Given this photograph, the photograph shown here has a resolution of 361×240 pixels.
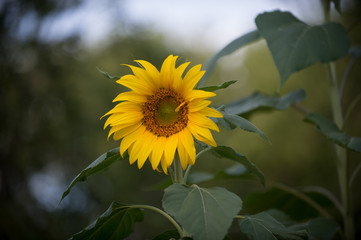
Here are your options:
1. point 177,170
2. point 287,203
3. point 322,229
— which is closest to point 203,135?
point 177,170

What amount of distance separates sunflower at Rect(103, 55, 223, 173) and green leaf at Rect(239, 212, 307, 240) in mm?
214

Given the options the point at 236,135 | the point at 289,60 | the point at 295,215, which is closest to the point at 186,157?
the point at 289,60

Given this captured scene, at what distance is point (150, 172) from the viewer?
6996 millimetres

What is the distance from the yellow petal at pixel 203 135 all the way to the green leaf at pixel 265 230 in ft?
0.73

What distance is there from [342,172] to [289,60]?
54 cm

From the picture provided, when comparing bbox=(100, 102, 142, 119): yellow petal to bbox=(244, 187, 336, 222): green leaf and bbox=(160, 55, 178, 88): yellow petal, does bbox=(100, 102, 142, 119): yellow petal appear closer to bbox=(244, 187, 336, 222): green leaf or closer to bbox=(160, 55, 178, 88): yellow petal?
bbox=(160, 55, 178, 88): yellow petal

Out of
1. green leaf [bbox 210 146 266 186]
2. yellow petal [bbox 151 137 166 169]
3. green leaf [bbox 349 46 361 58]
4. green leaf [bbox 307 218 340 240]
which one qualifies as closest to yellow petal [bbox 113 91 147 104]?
yellow petal [bbox 151 137 166 169]

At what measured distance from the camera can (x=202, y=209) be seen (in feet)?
2.18

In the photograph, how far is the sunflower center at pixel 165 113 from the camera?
2.65 ft

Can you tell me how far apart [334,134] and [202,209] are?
2.02ft

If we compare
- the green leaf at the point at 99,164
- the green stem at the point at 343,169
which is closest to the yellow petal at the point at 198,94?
the green leaf at the point at 99,164

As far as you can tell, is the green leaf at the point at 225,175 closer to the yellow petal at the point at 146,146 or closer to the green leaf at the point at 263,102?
the green leaf at the point at 263,102

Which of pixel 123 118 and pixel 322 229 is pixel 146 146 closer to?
pixel 123 118

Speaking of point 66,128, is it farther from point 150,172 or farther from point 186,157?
point 186,157
